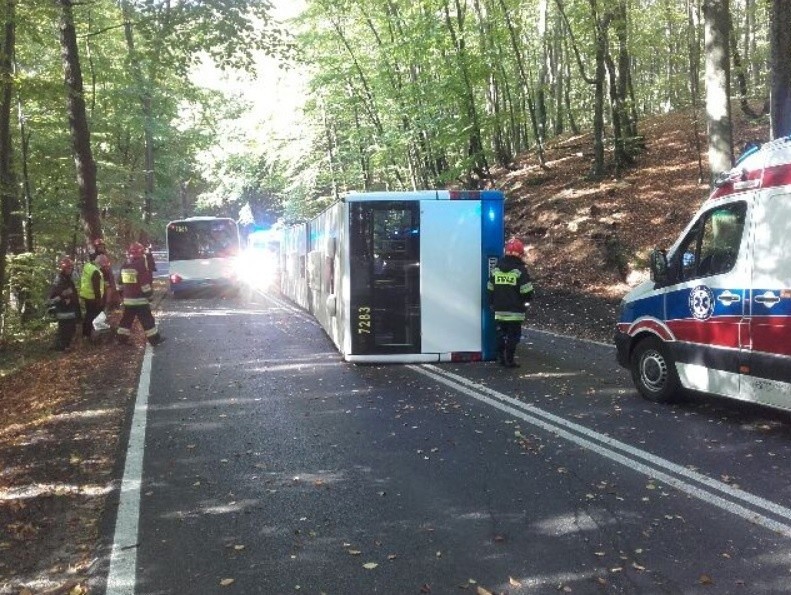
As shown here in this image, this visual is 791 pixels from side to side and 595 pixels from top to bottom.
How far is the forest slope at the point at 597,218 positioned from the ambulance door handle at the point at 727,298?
19.2 ft

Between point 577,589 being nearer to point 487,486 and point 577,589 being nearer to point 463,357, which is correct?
point 487,486

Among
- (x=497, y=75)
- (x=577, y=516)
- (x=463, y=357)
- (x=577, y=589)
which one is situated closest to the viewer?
(x=577, y=589)

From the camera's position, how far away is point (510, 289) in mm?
10180

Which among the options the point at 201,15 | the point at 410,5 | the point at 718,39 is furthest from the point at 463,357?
the point at 410,5

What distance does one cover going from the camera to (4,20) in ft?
38.7

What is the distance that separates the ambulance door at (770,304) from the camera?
6.52 m

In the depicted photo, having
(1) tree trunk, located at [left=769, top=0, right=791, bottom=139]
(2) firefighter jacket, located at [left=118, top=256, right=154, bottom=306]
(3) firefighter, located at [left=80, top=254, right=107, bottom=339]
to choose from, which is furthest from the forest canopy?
(2) firefighter jacket, located at [left=118, top=256, right=154, bottom=306]

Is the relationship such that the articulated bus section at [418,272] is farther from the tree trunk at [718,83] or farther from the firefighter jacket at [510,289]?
the tree trunk at [718,83]

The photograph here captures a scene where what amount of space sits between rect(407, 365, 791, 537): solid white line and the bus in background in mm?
18204

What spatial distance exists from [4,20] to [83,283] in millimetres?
5049

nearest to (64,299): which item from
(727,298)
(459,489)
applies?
(459,489)

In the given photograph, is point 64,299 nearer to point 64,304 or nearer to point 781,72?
point 64,304

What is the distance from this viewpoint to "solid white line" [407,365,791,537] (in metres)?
4.92

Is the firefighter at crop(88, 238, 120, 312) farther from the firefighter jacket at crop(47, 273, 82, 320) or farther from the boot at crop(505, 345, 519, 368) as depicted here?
the boot at crop(505, 345, 519, 368)
